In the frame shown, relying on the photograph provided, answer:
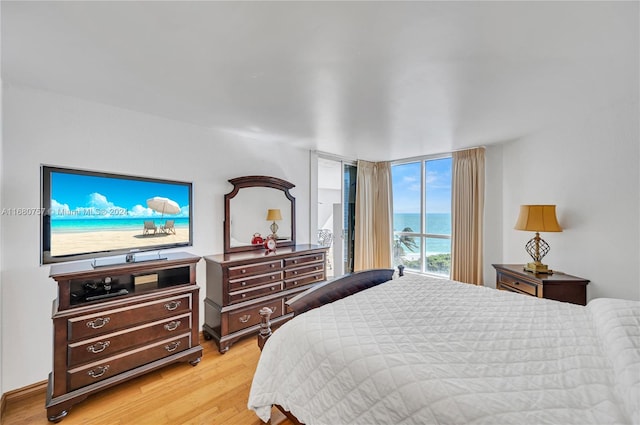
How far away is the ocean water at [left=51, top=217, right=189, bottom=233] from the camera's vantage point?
1.98m

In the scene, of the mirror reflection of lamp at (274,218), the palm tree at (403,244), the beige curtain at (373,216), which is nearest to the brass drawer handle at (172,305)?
the mirror reflection of lamp at (274,218)

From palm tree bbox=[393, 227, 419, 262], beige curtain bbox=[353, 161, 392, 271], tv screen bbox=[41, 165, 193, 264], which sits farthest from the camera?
palm tree bbox=[393, 227, 419, 262]

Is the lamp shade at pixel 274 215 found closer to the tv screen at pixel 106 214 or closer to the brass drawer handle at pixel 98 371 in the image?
the tv screen at pixel 106 214

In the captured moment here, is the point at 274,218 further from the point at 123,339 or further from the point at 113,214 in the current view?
the point at 123,339

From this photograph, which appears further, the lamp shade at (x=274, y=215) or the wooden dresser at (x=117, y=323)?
the lamp shade at (x=274, y=215)

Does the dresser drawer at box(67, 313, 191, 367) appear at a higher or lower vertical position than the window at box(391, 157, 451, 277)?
lower

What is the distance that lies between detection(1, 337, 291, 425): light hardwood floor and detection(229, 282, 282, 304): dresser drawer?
605mm

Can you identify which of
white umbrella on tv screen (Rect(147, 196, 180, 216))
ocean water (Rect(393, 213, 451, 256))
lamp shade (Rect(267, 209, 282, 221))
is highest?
white umbrella on tv screen (Rect(147, 196, 180, 216))

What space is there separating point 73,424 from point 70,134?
6.92ft

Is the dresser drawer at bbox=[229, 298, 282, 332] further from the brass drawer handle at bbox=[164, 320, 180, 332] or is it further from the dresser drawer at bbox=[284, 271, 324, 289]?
Answer: the brass drawer handle at bbox=[164, 320, 180, 332]

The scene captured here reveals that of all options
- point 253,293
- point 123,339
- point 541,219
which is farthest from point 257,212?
point 541,219

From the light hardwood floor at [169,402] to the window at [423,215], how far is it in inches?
141

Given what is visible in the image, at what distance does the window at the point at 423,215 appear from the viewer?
4488mm

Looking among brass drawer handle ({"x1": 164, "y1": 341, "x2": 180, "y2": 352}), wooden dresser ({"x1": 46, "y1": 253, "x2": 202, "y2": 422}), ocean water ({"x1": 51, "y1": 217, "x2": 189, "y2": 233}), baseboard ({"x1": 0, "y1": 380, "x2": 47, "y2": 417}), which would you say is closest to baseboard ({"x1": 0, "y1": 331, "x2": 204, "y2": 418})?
baseboard ({"x1": 0, "y1": 380, "x2": 47, "y2": 417})
